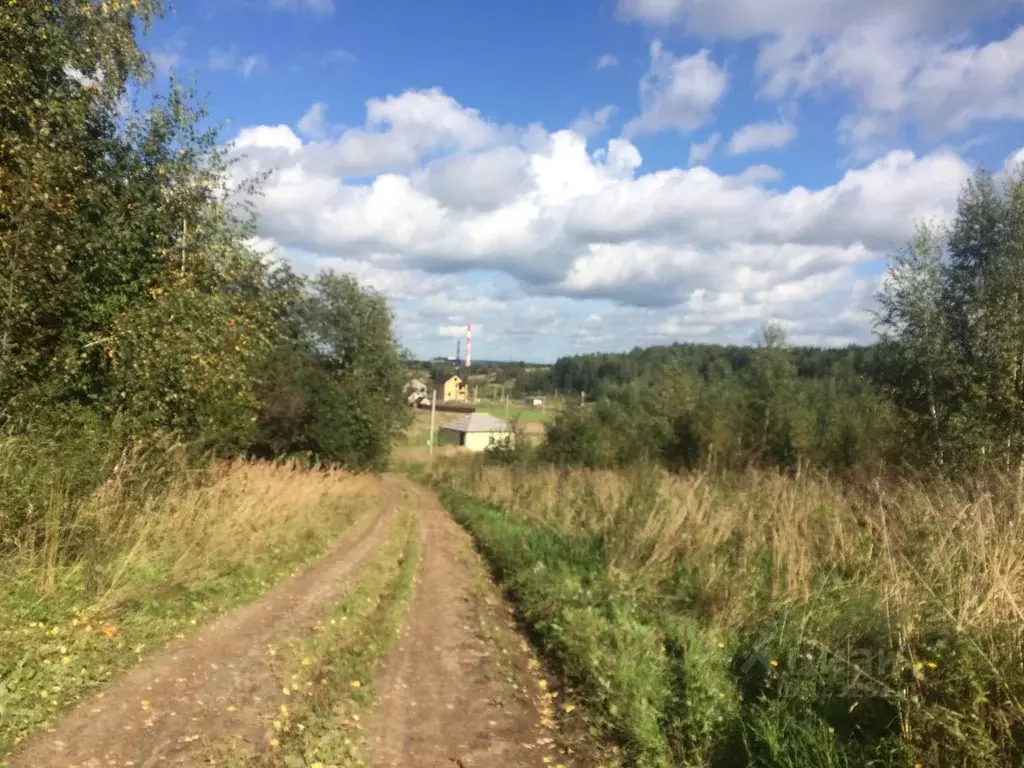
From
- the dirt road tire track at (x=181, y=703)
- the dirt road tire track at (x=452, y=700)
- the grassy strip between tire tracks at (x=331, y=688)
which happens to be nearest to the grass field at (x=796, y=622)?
the dirt road tire track at (x=452, y=700)

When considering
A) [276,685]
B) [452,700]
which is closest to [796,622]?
[452,700]

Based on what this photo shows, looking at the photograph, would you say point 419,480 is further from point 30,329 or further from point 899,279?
point 30,329

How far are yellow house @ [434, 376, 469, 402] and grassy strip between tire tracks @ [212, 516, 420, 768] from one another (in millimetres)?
126197

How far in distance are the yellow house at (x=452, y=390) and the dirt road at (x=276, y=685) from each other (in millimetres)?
126700

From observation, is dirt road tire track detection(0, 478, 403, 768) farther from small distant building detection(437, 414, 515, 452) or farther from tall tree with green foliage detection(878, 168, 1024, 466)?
small distant building detection(437, 414, 515, 452)

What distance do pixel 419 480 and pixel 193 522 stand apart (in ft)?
144

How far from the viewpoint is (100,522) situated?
7.81 m

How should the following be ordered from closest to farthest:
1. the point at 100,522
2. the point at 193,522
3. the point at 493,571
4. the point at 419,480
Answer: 1. the point at 100,522
2. the point at 193,522
3. the point at 493,571
4. the point at 419,480

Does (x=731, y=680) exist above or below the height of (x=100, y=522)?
below

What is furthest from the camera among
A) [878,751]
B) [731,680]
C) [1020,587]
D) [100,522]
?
[100,522]

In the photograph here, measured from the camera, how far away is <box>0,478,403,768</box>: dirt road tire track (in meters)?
4.41

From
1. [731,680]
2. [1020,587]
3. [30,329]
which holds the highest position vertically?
[30,329]

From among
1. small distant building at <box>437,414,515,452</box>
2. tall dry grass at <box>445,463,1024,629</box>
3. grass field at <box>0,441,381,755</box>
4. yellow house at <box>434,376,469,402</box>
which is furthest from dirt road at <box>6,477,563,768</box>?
yellow house at <box>434,376,469,402</box>

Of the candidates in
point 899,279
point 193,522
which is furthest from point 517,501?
point 193,522
